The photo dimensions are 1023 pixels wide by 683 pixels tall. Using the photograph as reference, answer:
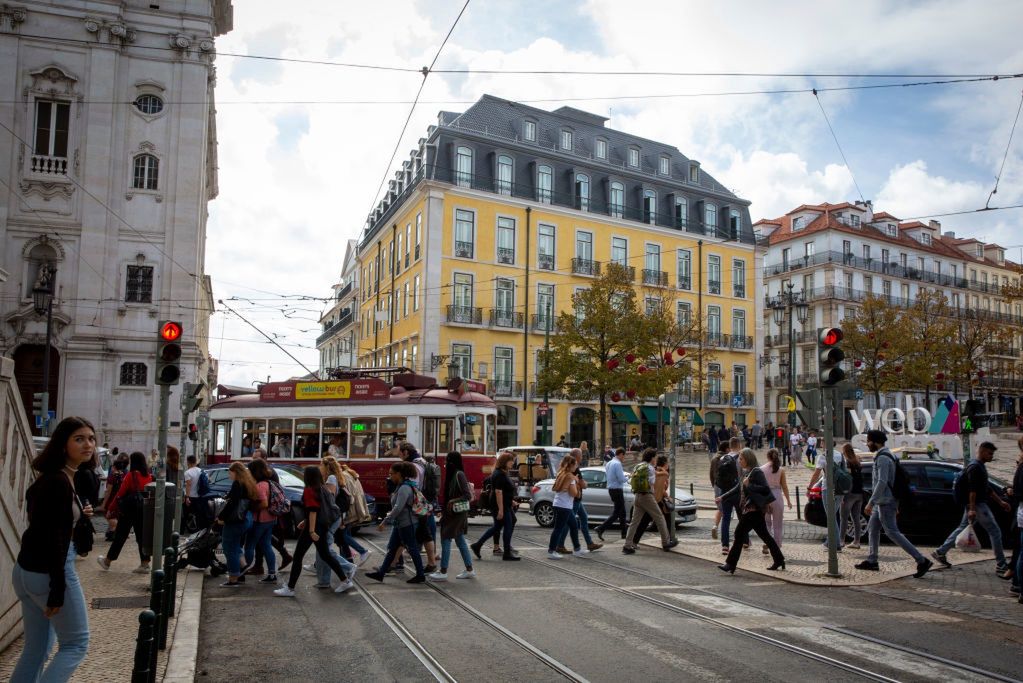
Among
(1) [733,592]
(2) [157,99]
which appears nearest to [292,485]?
(1) [733,592]

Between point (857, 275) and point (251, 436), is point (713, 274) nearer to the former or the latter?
point (857, 275)

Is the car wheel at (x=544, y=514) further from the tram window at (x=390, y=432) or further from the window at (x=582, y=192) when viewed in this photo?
the window at (x=582, y=192)

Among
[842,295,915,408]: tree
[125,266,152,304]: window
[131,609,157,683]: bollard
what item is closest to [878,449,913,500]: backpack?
[131,609,157,683]: bollard

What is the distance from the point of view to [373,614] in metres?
9.37

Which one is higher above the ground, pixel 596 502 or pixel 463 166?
pixel 463 166

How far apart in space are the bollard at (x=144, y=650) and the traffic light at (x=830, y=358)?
9.39 m

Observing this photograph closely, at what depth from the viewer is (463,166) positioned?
45.6 meters

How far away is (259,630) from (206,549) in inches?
140

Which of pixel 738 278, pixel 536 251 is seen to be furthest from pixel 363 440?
pixel 738 278

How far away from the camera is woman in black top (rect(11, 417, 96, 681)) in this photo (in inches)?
193

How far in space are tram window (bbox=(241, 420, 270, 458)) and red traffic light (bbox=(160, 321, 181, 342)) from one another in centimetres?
1292

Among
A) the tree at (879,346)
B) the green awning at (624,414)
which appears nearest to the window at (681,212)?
the tree at (879,346)

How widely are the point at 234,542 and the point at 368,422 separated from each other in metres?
10.2

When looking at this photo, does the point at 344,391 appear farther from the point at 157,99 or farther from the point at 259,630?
the point at 157,99
